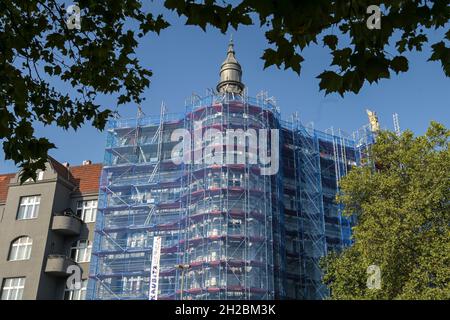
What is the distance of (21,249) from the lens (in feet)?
125

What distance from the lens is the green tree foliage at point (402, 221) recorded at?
24.9 m

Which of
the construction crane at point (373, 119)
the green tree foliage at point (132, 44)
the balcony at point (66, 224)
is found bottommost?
the green tree foliage at point (132, 44)

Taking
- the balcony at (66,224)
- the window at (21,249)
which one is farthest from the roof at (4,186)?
the balcony at (66,224)

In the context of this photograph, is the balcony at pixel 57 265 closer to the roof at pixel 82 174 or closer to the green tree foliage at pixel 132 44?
the roof at pixel 82 174

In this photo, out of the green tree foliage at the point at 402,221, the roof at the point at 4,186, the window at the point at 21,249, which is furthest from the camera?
the roof at the point at 4,186

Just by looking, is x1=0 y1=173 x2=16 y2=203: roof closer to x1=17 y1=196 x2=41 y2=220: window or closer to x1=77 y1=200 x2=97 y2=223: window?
x1=17 y1=196 x2=41 y2=220: window

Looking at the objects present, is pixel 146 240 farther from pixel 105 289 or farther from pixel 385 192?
pixel 385 192

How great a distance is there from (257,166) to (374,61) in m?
34.8

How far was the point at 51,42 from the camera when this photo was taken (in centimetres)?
999

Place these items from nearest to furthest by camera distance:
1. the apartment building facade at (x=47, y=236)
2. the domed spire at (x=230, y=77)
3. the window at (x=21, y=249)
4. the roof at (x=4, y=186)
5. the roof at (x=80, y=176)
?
the apartment building facade at (x=47, y=236) < the window at (x=21, y=249) < the roof at (x=80, y=176) < the roof at (x=4, y=186) < the domed spire at (x=230, y=77)


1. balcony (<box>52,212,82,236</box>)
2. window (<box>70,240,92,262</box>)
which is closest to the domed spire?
balcony (<box>52,212,82,236</box>)

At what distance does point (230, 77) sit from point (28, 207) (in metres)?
21.8

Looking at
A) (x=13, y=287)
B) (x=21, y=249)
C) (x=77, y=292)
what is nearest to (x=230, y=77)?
(x=77, y=292)

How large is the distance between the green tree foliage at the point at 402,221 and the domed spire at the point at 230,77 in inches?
862
